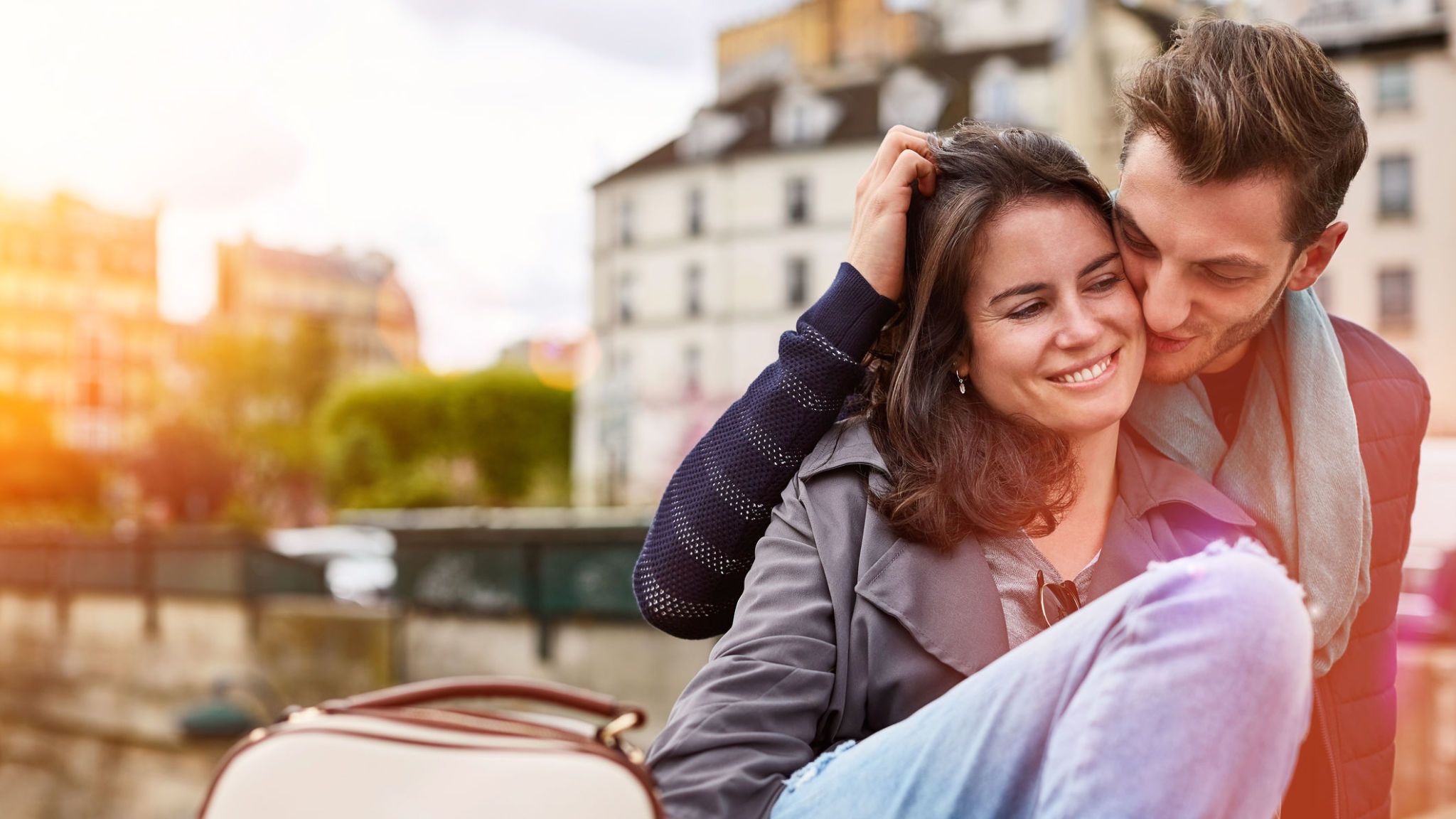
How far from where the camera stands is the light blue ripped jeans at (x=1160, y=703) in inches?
40.9

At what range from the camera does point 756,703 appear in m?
1.32

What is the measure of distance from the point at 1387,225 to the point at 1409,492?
23168mm

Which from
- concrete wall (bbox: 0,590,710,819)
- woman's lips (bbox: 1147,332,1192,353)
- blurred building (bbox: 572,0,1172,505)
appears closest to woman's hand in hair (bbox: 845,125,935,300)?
woman's lips (bbox: 1147,332,1192,353)

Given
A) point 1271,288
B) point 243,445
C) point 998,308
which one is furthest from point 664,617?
point 243,445

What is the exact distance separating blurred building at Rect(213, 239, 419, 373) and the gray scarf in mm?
58328

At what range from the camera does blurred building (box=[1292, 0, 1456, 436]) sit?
21.2 m

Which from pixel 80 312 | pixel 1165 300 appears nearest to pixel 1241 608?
pixel 1165 300

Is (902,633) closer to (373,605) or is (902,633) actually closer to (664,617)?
(664,617)

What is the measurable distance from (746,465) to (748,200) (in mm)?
29375

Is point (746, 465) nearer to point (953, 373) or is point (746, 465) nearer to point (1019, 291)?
point (953, 373)

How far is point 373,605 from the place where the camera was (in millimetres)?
12852

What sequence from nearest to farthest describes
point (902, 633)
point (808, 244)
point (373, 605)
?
1. point (902, 633)
2. point (373, 605)
3. point (808, 244)

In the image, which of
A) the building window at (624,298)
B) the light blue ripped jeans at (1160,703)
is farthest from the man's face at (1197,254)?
the building window at (624,298)

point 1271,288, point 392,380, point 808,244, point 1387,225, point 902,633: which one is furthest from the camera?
point 392,380
